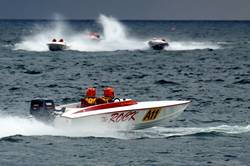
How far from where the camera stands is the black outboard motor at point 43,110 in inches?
864

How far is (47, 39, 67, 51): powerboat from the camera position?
6507 cm

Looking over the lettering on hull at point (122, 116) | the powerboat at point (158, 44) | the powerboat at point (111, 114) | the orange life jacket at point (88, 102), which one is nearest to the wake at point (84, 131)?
the powerboat at point (111, 114)

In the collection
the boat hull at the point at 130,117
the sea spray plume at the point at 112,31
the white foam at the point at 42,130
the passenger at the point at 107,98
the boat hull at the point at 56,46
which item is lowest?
the white foam at the point at 42,130

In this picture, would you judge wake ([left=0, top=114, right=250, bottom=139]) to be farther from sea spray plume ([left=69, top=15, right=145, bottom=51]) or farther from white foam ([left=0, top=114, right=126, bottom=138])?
sea spray plume ([left=69, top=15, right=145, bottom=51])

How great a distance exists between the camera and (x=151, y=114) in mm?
22844

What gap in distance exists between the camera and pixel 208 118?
85.8 feet

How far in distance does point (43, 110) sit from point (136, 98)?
11181 mm

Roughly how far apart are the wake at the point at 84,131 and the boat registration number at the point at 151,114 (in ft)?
1.43

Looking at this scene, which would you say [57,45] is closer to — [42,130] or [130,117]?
[130,117]

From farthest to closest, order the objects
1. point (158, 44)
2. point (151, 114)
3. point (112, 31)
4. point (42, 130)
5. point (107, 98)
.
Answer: point (112, 31), point (158, 44), point (151, 114), point (107, 98), point (42, 130)

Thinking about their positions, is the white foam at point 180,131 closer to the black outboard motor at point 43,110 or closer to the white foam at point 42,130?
the white foam at point 42,130

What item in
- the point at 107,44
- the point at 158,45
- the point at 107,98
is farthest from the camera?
the point at 107,44

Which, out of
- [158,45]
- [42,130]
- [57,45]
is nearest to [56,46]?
[57,45]

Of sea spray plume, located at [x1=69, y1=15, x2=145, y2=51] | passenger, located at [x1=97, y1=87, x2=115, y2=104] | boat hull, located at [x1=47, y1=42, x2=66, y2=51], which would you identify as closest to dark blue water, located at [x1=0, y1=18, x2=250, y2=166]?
boat hull, located at [x1=47, y1=42, x2=66, y2=51]
